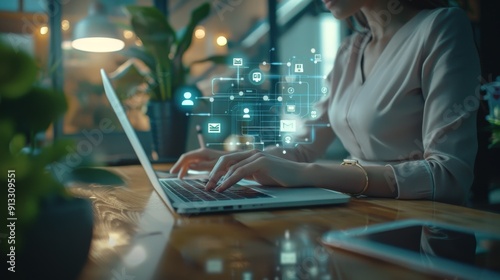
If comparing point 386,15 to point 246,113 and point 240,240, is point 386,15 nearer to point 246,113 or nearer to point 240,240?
point 246,113

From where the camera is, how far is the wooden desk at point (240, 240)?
0.31 meters

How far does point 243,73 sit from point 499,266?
0.81 meters

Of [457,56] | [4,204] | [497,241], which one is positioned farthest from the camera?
[457,56]

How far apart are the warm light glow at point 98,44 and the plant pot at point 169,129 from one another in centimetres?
56

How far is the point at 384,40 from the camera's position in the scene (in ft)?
3.46

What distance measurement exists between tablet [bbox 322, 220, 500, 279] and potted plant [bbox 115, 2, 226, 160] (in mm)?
1202

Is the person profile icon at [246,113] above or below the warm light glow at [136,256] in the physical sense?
above

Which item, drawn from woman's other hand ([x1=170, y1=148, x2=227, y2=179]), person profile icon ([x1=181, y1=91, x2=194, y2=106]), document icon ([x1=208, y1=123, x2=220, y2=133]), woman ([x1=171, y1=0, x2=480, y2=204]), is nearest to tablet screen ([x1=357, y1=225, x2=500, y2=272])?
woman ([x1=171, y1=0, x2=480, y2=204])

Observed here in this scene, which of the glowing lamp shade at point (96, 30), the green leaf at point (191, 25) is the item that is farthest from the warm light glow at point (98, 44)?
the green leaf at point (191, 25)

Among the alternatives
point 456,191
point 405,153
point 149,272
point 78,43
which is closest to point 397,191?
point 456,191

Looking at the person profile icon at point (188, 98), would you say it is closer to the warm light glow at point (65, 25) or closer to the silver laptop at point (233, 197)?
the warm light glow at point (65, 25)

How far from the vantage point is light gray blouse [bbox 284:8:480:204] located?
2.42 feet

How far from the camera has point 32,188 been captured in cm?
26

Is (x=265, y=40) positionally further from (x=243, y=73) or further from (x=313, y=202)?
(x=313, y=202)
